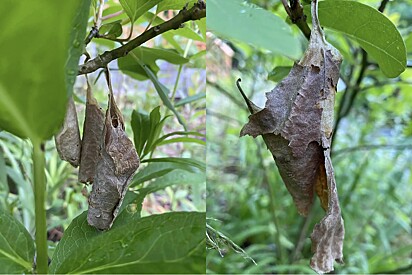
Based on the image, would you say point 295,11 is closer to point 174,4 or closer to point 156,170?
point 174,4

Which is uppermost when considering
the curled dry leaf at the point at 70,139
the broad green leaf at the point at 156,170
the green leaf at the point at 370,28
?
the green leaf at the point at 370,28

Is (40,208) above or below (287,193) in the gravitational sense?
above

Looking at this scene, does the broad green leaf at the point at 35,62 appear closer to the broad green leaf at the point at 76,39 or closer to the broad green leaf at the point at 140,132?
the broad green leaf at the point at 76,39

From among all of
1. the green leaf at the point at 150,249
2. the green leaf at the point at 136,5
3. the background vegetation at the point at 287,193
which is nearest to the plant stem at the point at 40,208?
the green leaf at the point at 150,249

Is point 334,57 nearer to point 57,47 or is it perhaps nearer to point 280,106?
point 280,106

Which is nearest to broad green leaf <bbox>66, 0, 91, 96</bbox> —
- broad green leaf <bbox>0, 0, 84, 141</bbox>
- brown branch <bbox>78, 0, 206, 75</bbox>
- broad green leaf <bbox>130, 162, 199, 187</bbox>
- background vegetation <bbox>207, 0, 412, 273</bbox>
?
broad green leaf <bbox>0, 0, 84, 141</bbox>

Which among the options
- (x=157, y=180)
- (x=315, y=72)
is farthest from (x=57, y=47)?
(x=157, y=180)

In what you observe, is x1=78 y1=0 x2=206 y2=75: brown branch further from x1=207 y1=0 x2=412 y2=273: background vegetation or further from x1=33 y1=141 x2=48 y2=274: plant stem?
x1=207 y1=0 x2=412 y2=273: background vegetation

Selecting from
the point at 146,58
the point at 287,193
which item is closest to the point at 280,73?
the point at 146,58
